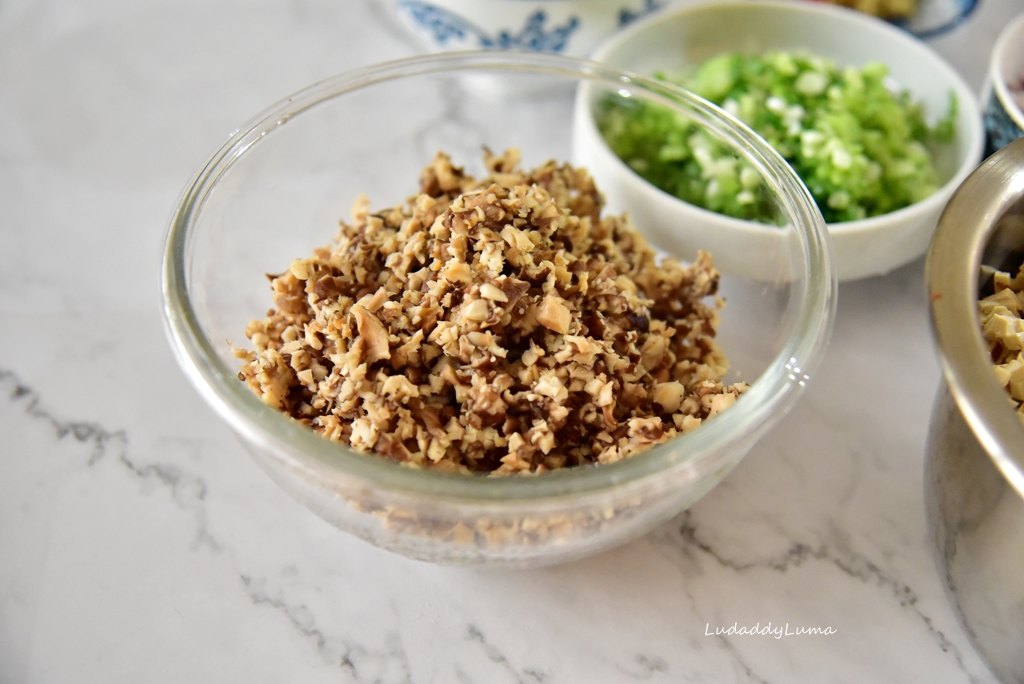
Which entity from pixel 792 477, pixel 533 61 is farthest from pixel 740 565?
pixel 533 61

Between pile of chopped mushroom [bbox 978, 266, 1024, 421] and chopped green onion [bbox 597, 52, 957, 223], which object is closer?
pile of chopped mushroom [bbox 978, 266, 1024, 421]

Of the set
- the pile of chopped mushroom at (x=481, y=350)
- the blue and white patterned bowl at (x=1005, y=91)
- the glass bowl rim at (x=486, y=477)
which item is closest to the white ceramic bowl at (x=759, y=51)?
the blue and white patterned bowl at (x=1005, y=91)

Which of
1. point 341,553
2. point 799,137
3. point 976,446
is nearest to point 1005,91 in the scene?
point 799,137

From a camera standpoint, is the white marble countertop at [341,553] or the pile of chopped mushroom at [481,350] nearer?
the pile of chopped mushroom at [481,350]

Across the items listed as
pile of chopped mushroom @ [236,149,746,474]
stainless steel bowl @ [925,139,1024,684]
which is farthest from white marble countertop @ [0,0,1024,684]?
pile of chopped mushroom @ [236,149,746,474]

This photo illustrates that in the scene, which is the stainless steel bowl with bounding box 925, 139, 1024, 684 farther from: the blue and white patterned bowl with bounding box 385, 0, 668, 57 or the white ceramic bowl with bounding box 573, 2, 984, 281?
the blue and white patterned bowl with bounding box 385, 0, 668, 57

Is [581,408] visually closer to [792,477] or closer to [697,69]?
[792,477]

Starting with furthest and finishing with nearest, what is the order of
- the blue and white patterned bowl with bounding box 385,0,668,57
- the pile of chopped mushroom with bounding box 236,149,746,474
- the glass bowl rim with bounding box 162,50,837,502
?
the blue and white patterned bowl with bounding box 385,0,668,57, the pile of chopped mushroom with bounding box 236,149,746,474, the glass bowl rim with bounding box 162,50,837,502

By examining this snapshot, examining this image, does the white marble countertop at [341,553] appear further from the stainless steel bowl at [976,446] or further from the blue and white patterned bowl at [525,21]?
the blue and white patterned bowl at [525,21]
